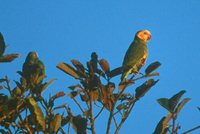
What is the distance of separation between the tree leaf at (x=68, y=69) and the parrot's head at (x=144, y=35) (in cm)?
328

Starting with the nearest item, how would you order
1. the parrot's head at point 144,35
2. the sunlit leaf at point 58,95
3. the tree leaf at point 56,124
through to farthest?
the tree leaf at point 56,124 → the sunlit leaf at point 58,95 → the parrot's head at point 144,35

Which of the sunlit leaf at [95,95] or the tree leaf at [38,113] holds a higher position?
the sunlit leaf at [95,95]

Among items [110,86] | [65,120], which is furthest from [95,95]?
[65,120]

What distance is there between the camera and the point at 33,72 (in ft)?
8.00

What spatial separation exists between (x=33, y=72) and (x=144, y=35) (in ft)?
11.9

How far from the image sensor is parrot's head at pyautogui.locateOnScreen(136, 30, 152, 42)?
5.65 m

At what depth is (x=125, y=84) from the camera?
2.39 m

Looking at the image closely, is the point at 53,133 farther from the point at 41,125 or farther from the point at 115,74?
the point at 115,74

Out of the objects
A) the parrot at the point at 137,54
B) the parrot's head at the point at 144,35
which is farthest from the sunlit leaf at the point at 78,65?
the parrot's head at the point at 144,35

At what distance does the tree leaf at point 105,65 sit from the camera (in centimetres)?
233

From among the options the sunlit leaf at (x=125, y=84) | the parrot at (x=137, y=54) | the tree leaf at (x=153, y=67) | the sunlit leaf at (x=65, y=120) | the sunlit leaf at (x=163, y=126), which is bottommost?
the sunlit leaf at (x=163, y=126)

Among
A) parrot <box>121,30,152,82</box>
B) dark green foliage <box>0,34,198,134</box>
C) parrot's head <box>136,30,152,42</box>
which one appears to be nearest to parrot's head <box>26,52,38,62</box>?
dark green foliage <box>0,34,198,134</box>

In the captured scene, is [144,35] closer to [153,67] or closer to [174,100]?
[153,67]

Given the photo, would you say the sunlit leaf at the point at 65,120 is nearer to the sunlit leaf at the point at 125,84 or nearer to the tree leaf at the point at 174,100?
the sunlit leaf at the point at 125,84
